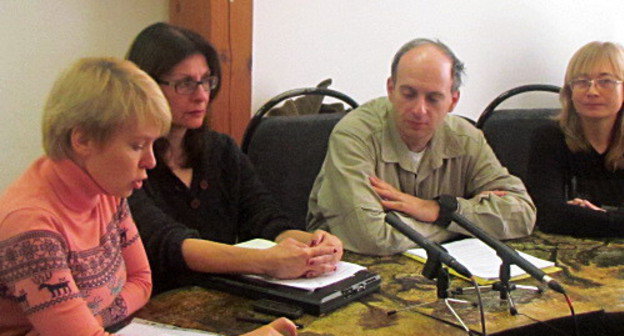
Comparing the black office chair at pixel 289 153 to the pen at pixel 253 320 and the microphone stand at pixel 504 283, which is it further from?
the pen at pixel 253 320

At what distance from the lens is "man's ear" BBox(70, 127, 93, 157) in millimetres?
1210

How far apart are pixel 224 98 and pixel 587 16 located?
244 centimetres

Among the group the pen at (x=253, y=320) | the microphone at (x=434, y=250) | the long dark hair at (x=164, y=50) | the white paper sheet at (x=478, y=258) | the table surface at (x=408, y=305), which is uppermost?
the long dark hair at (x=164, y=50)

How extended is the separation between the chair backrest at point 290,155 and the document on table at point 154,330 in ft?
3.50

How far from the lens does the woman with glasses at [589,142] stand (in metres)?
2.43

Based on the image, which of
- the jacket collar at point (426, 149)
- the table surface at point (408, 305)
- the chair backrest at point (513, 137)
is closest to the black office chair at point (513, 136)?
the chair backrest at point (513, 137)

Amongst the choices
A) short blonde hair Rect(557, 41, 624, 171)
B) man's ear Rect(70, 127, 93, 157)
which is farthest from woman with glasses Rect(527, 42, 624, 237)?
man's ear Rect(70, 127, 93, 157)

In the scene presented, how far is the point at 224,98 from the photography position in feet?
8.34

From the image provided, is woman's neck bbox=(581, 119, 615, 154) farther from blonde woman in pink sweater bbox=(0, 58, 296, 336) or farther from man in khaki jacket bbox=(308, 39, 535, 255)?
blonde woman in pink sweater bbox=(0, 58, 296, 336)

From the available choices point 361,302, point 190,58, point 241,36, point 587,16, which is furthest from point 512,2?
point 361,302

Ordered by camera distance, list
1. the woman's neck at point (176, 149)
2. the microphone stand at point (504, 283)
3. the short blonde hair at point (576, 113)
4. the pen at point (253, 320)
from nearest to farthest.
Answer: the pen at point (253, 320), the microphone stand at point (504, 283), the woman's neck at point (176, 149), the short blonde hair at point (576, 113)

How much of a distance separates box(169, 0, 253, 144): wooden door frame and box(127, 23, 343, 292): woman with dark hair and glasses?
1.48 feet

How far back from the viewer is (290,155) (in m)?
2.35

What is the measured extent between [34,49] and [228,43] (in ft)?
2.13
